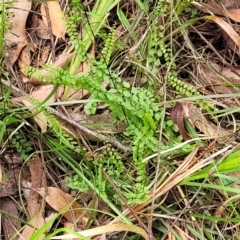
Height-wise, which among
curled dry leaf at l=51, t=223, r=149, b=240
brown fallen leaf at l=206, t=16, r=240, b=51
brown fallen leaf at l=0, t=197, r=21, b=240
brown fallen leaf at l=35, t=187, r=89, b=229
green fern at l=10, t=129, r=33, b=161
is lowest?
brown fallen leaf at l=0, t=197, r=21, b=240

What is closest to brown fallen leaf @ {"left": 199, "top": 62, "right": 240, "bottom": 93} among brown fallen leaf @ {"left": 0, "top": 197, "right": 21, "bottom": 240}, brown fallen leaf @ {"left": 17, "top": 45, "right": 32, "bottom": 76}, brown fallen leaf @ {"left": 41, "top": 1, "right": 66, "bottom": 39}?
brown fallen leaf @ {"left": 41, "top": 1, "right": 66, "bottom": 39}

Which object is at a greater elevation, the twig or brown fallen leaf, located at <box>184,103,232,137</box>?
brown fallen leaf, located at <box>184,103,232,137</box>

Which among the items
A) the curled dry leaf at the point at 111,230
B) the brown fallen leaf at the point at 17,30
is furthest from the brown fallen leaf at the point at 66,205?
the brown fallen leaf at the point at 17,30

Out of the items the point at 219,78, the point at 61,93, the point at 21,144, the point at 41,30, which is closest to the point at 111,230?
the point at 21,144

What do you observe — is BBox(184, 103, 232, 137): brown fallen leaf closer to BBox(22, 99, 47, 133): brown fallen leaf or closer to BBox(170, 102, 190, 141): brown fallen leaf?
BBox(170, 102, 190, 141): brown fallen leaf

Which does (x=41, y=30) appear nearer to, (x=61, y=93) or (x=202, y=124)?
(x=61, y=93)

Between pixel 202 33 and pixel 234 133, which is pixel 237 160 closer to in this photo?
pixel 234 133

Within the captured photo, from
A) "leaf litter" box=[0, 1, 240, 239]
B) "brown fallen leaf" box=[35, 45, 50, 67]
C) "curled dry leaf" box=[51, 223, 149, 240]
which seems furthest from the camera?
"brown fallen leaf" box=[35, 45, 50, 67]

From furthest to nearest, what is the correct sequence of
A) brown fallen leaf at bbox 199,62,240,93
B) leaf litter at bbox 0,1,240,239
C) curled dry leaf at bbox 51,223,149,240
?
brown fallen leaf at bbox 199,62,240,93 → leaf litter at bbox 0,1,240,239 → curled dry leaf at bbox 51,223,149,240
